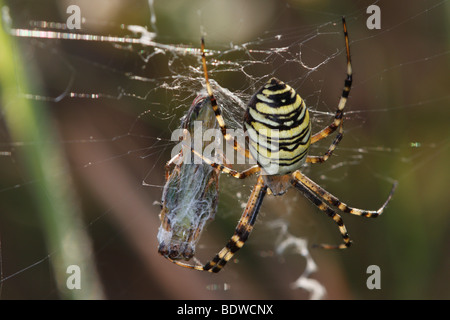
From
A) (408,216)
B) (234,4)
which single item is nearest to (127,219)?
(234,4)

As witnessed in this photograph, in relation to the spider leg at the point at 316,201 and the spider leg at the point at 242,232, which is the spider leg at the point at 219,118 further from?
the spider leg at the point at 316,201

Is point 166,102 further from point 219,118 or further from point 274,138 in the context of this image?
point 274,138

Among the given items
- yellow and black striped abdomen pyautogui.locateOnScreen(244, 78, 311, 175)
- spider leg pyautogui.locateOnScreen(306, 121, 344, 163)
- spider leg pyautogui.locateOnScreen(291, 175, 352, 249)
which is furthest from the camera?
spider leg pyautogui.locateOnScreen(291, 175, 352, 249)

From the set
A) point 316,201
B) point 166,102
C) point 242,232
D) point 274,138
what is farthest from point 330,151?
point 166,102

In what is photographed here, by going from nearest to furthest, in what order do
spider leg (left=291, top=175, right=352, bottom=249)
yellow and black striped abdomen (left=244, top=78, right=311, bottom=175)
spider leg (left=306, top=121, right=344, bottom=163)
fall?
yellow and black striped abdomen (left=244, top=78, right=311, bottom=175)
spider leg (left=306, top=121, right=344, bottom=163)
spider leg (left=291, top=175, right=352, bottom=249)

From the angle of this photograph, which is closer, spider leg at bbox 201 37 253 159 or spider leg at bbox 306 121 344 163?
spider leg at bbox 201 37 253 159

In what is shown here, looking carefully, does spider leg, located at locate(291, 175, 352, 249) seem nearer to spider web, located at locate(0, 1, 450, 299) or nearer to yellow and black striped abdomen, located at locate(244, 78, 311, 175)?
spider web, located at locate(0, 1, 450, 299)

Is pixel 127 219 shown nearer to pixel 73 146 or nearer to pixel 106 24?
pixel 73 146

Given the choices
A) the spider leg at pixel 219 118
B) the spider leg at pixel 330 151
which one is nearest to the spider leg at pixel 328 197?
the spider leg at pixel 330 151

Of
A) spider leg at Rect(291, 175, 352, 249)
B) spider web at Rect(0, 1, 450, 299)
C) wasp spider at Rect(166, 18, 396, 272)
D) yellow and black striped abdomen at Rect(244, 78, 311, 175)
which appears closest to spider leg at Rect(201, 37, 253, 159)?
wasp spider at Rect(166, 18, 396, 272)
